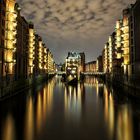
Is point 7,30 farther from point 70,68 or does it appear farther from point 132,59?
point 70,68

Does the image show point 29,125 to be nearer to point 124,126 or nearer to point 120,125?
point 120,125

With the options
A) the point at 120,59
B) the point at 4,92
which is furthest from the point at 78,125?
the point at 120,59

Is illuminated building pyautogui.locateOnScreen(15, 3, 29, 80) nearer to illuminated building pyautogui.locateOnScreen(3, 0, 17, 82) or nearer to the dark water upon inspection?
illuminated building pyautogui.locateOnScreen(3, 0, 17, 82)

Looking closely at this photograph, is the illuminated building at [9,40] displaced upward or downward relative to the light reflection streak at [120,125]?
upward

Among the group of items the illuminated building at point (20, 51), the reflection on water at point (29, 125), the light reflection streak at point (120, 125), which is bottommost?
the light reflection streak at point (120, 125)

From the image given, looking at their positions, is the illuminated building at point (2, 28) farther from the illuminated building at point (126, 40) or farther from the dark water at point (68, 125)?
the illuminated building at point (126, 40)

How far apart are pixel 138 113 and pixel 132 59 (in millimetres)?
41906

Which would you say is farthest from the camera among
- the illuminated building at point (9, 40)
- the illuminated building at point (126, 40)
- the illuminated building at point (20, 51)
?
the illuminated building at point (126, 40)

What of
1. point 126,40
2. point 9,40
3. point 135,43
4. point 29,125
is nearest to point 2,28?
point 9,40

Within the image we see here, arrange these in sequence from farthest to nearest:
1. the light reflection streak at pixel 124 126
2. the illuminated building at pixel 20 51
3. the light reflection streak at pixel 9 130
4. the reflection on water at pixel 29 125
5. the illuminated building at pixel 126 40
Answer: the illuminated building at pixel 126 40 < the illuminated building at pixel 20 51 < the reflection on water at pixel 29 125 < the light reflection streak at pixel 124 126 < the light reflection streak at pixel 9 130

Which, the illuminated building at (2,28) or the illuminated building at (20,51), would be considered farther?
the illuminated building at (20,51)

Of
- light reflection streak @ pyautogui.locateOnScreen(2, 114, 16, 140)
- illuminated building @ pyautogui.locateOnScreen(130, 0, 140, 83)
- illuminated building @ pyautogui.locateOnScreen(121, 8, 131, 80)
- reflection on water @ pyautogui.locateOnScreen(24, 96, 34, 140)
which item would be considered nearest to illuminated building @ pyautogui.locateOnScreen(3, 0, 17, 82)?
reflection on water @ pyautogui.locateOnScreen(24, 96, 34, 140)

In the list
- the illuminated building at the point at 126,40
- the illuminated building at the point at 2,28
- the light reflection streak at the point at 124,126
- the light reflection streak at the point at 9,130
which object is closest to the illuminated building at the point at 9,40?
the illuminated building at the point at 2,28

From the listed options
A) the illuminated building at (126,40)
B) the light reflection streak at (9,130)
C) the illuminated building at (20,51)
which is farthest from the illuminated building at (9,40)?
the illuminated building at (126,40)
